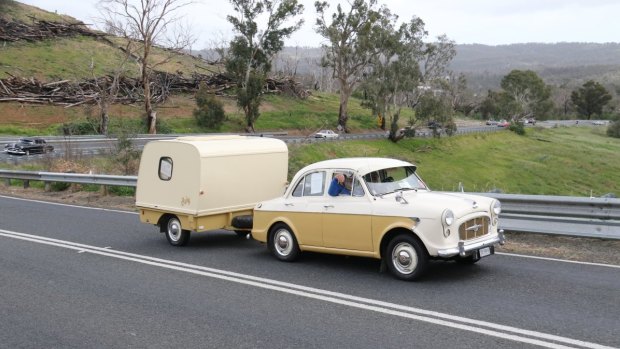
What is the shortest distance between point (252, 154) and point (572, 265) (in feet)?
19.8

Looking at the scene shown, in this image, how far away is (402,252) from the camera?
26.1ft

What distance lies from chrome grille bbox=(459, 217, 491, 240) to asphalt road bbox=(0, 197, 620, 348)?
1.91 feet

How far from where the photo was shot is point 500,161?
62.3 m

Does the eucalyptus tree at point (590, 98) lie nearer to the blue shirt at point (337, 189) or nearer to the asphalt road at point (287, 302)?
the blue shirt at point (337, 189)

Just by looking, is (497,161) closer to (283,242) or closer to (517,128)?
(517,128)

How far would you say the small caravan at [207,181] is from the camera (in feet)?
35.2

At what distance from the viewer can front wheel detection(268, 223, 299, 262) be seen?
9406 millimetres

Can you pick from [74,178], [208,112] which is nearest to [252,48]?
[208,112]

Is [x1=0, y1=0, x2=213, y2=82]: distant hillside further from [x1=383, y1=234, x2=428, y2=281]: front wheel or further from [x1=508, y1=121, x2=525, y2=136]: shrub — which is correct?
[x1=383, y1=234, x2=428, y2=281]: front wheel

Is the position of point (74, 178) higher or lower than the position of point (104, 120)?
lower

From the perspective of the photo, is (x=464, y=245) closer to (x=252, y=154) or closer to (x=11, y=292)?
(x=252, y=154)

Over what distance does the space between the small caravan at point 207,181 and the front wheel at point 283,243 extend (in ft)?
3.73

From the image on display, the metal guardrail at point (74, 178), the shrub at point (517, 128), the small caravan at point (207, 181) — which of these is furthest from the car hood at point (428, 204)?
the shrub at point (517, 128)

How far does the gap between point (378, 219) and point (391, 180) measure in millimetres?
956
